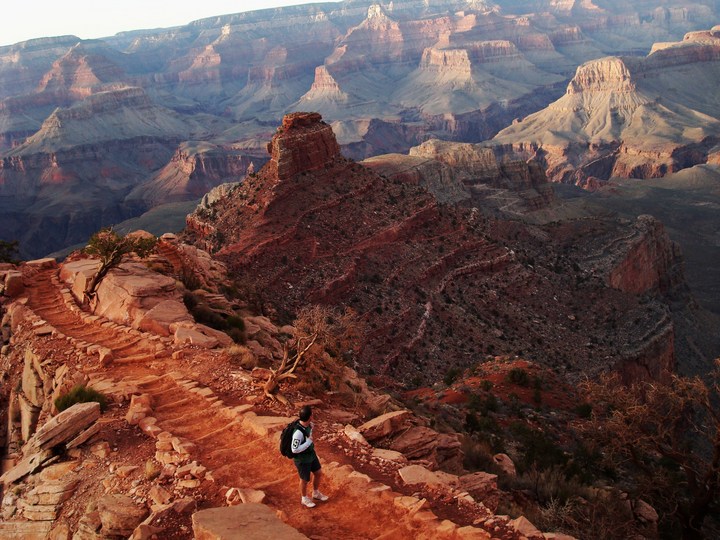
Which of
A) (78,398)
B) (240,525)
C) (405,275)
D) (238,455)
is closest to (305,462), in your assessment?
(240,525)

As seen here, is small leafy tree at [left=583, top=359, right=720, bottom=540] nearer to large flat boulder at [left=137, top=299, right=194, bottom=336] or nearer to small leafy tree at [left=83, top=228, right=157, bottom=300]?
large flat boulder at [left=137, top=299, right=194, bottom=336]

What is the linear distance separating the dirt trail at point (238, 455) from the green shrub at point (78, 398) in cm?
120

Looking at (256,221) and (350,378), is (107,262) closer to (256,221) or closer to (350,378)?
(350,378)

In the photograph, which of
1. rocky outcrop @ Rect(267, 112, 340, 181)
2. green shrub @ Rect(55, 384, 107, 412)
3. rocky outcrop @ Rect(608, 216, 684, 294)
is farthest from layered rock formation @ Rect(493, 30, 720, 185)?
green shrub @ Rect(55, 384, 107, 412)

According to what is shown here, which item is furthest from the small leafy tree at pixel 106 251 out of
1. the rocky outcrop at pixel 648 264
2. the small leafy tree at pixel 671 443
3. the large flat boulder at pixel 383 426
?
the rocky outcrop at pixel 648 264

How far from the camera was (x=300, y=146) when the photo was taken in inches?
Answer: 1859

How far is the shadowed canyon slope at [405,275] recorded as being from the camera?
1570 inches

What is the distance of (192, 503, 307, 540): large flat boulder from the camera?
11.5m

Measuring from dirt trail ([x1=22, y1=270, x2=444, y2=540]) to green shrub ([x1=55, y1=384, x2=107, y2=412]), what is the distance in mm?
1198

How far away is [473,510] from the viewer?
12.8 m

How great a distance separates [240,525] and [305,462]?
1.85m

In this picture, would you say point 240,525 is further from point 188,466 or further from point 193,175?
point 193,175

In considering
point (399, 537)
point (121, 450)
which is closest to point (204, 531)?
point (399, 537)

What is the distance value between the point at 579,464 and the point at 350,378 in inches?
307
